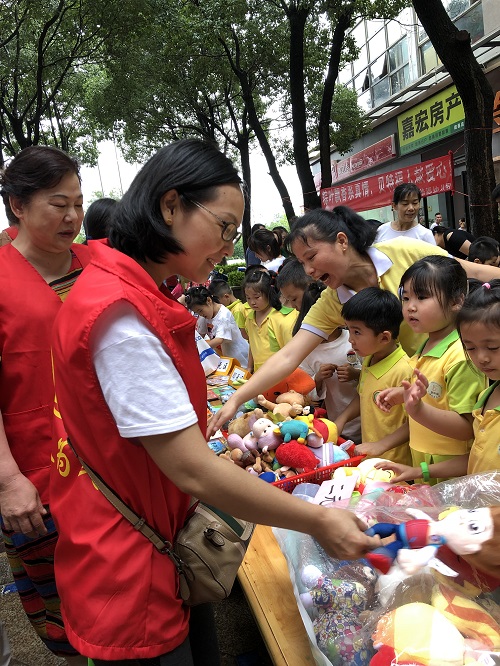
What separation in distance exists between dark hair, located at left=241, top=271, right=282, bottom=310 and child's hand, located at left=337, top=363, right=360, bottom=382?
4.29 ft

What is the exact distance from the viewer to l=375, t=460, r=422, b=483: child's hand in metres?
1.97

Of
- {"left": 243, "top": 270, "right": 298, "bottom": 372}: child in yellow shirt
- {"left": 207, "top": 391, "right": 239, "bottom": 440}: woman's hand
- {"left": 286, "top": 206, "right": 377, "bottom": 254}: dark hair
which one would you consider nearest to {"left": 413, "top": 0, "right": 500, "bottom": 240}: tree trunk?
{"left": 243, "top": 270, "right": 298, "bottom": 372}: child in yellow shirt

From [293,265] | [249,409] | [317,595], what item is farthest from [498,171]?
[317,595]

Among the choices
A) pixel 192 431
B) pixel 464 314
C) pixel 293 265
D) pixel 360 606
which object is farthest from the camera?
pixel 293 265

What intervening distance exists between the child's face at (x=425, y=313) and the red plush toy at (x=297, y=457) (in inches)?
27.3

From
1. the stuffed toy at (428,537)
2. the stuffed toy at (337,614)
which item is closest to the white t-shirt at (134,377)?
the stuffed toy at (428,537)

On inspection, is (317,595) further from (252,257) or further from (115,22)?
(115,22)

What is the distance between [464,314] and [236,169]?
3.01 feet

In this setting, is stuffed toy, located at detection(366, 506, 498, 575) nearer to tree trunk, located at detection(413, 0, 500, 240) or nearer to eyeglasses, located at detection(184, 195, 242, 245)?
eyeglasses, located at detection(184, 195, 242, 245)

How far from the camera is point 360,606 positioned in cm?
134

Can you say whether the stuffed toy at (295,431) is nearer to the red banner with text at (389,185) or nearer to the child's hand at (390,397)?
the child's hand at (390,397)

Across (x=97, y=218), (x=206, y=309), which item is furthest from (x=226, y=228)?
(x=206, y=309)

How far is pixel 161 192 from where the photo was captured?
3.72 ft

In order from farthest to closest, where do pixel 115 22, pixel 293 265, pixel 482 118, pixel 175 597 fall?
1. pixel 115 22
2. pixel 482 118
3. pixel 293 265
4. pixel 175 597
